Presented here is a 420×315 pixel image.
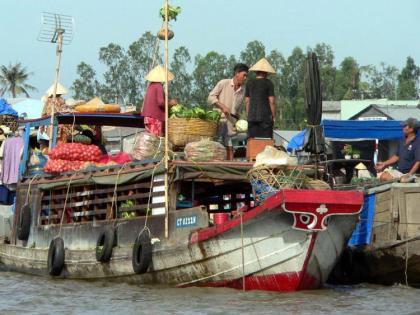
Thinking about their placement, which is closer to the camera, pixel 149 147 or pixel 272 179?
pixel 272 179

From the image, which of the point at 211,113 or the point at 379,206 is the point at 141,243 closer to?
the point at 211,113

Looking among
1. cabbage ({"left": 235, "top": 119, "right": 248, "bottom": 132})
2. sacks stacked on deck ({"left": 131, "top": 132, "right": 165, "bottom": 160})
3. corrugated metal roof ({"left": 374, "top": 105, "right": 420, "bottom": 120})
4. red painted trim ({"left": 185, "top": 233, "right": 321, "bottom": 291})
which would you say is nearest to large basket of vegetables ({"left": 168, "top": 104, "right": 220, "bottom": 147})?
sacks stacked on deck ({"left": 131, "top": 132, "right": 165, "bottom": 160})

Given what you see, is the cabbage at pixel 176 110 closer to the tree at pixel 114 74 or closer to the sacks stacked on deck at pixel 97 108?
the sacks stacked on deck at pixel 97 108

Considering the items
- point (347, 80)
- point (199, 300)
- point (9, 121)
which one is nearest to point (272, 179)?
A: point (199, 300)

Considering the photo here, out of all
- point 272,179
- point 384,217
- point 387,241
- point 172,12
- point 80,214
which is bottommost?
point 387,241

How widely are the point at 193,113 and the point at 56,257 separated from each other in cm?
259

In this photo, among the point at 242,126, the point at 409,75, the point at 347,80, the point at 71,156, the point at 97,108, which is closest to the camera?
A: the point at 242,126

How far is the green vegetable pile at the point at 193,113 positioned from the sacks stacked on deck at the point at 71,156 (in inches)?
58.2

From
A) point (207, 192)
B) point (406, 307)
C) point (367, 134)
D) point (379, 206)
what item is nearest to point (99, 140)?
point (207, 192)

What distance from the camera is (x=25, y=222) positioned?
1258 cm

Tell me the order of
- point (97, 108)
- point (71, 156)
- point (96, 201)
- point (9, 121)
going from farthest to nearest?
point (9, 121) < point (97, 108) < point (71, 156) < point (96, 201)

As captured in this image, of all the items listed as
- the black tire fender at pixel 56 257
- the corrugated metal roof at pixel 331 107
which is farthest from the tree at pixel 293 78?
the black tire fender at pixel 56 257

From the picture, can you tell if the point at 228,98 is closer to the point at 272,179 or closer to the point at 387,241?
the point at 272,179

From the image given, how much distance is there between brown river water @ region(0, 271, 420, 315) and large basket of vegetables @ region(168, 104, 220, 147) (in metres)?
1.74
